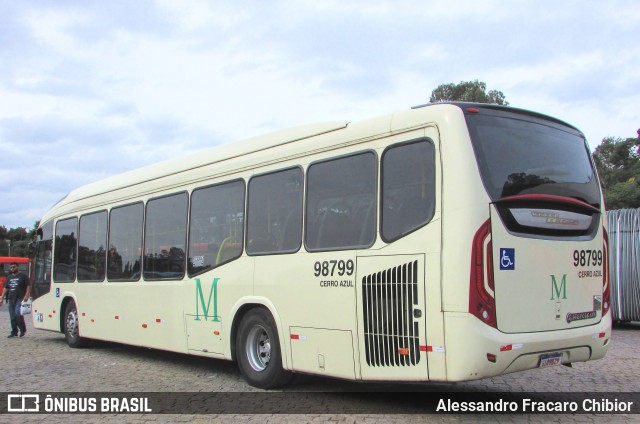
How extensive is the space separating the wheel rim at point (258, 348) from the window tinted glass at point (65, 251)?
20.9 ft

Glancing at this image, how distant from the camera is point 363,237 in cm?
634

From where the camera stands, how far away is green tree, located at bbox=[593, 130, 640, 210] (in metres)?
32.6

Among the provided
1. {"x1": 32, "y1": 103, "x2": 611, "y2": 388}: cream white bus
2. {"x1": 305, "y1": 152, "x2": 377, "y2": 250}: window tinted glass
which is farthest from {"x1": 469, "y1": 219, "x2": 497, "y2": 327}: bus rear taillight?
{"x1": 305, "y1": 152, "x2": 377, "y2": 250}: window tinted glass

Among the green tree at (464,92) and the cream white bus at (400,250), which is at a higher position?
the green tree at (464,92)

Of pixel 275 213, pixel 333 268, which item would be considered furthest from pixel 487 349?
pixel 275 213

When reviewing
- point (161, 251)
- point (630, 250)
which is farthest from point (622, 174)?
point (161, 251)

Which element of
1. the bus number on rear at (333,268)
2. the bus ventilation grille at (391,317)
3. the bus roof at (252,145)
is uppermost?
the bus roof at (252,145)

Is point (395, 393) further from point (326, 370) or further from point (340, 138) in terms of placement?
point (340, 138)

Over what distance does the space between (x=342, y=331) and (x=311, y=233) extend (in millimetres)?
1247

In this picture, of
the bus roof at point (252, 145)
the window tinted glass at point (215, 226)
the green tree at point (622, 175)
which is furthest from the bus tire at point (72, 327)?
the green tree at point (622, 175)

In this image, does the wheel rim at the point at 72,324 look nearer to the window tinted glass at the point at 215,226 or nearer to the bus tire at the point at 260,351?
the window tinted glass at the point at 215,226

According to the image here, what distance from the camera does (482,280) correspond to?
536cm

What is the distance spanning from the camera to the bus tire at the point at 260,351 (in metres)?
7.34

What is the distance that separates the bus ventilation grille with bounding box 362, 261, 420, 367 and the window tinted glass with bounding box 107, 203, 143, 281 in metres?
5.56
